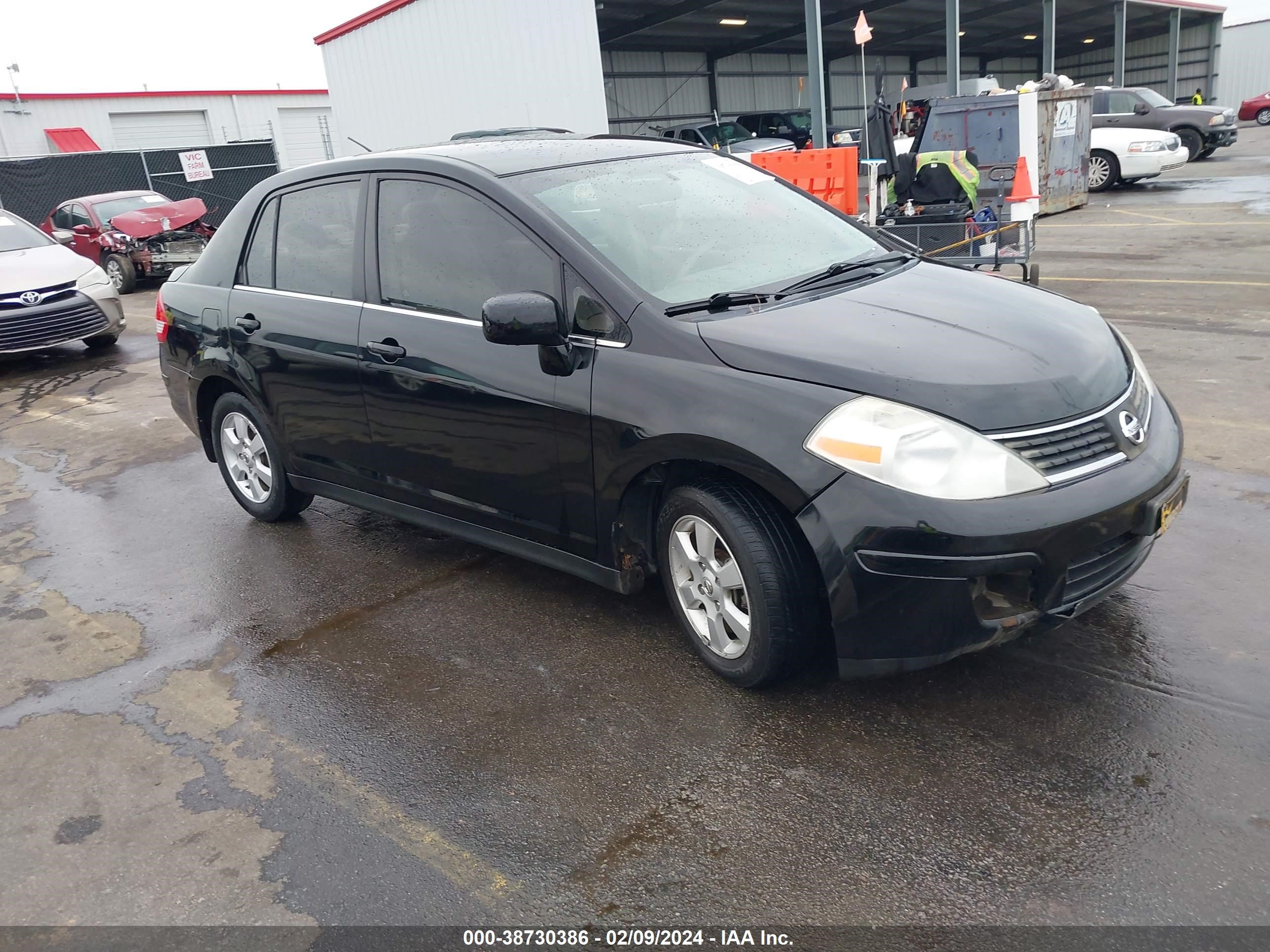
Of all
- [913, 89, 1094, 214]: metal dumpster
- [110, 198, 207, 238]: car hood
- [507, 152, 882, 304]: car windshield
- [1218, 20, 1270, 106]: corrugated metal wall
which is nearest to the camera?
[507, 152, 882, 304]: car windshield

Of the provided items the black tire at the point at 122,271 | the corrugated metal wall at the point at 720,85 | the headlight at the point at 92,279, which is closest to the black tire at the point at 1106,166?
the corrugated metal wall at the point at 720,85

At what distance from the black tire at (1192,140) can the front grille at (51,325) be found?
22081 mm

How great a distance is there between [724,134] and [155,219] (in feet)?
46.3

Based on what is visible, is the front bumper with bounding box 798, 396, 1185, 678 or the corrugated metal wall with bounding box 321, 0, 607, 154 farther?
the corrugated metal wall with bounding box 321, 0, 607, 154

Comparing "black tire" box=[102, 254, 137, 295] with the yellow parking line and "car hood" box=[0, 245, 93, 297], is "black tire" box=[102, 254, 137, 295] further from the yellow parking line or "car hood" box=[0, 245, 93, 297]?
the yellow parking line

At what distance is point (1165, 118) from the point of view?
74.0 ft

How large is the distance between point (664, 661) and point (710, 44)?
3474 centimetres

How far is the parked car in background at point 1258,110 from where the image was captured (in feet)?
118

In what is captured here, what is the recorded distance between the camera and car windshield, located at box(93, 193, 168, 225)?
53.1 ft

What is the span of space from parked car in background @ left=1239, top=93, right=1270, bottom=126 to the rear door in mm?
40052

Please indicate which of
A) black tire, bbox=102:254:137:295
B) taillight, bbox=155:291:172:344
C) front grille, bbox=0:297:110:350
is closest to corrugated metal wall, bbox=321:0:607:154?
black tire, bbox=102:254:137:295

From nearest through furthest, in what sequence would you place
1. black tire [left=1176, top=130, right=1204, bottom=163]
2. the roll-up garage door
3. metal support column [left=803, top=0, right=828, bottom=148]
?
metal support column [left=803, top=0, right=828, bottom=148] → black tire [left=1176, top=130, right=1204, bottom=163] → the roll-up garage door

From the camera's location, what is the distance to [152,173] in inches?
917

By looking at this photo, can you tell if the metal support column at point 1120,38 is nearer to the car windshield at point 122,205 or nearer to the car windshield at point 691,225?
the car windshield at point 122,205
